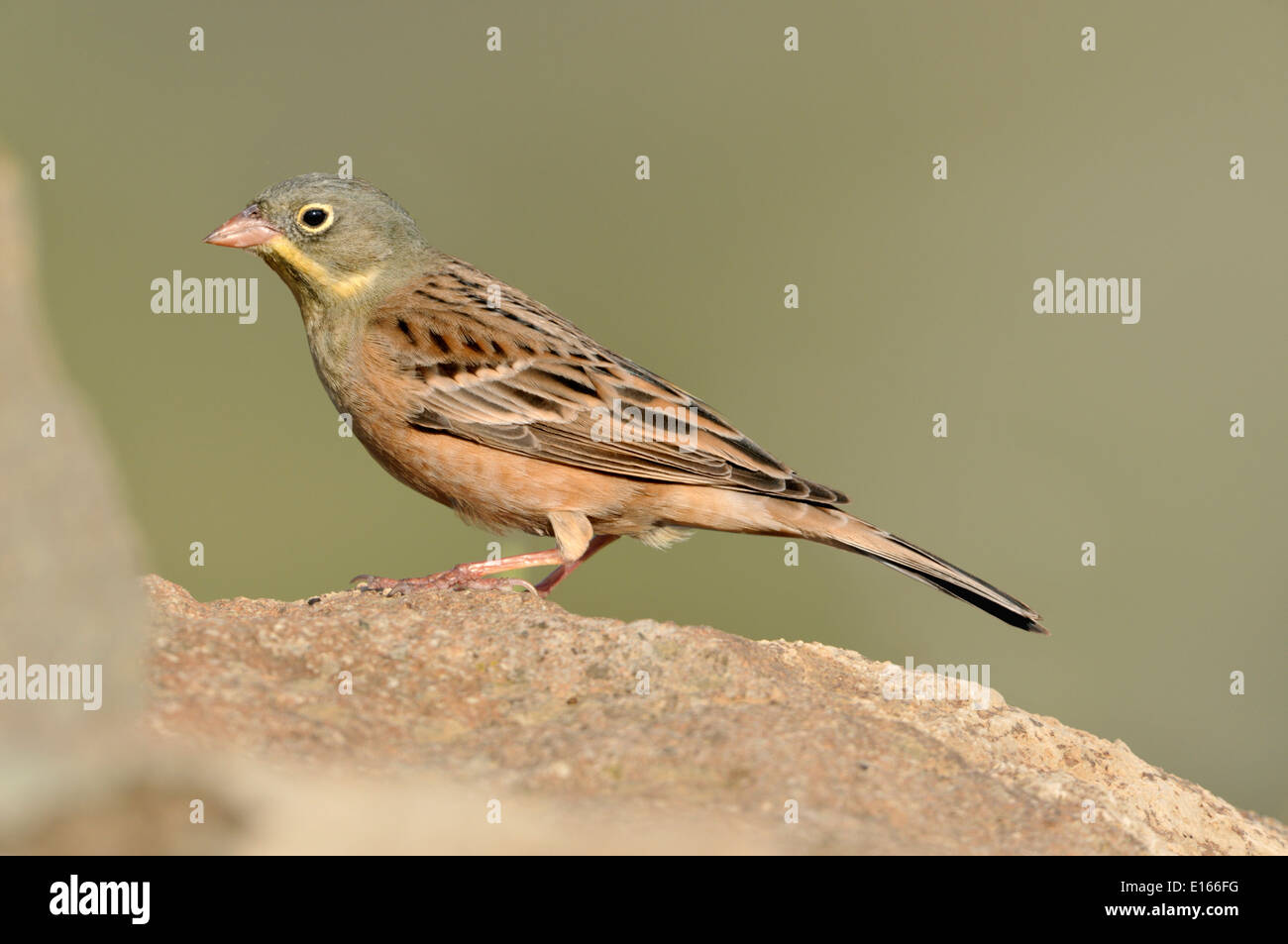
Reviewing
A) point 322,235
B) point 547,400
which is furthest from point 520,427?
point 322,235

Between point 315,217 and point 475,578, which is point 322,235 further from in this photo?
point 475,578

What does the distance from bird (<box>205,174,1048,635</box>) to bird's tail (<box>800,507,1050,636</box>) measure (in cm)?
1

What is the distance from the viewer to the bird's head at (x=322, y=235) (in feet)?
31.8

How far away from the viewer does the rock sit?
512 centimetres

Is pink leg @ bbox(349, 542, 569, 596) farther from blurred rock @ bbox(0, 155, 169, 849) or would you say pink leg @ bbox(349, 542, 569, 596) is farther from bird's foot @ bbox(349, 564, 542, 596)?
blurred rock @ bbox(0, 155, 169, 849)

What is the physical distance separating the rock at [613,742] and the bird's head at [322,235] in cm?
329

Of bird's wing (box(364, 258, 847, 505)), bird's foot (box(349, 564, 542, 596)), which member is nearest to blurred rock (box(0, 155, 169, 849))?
bird's foot (box(349, 564, 542, 596))

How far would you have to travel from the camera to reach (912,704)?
750 centimetres

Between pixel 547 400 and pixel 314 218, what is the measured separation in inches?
86.6

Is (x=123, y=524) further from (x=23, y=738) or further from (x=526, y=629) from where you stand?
(x=526, y=629)

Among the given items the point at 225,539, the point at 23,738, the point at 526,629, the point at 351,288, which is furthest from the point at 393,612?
the point at 225,539

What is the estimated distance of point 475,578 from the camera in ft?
28.4

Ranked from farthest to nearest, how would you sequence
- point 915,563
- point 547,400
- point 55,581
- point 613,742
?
point 547,400 < point 915,563 < point 55,581 < point 613,742

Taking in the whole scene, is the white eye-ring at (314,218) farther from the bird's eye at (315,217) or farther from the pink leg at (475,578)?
the pink leg at (475,578)
